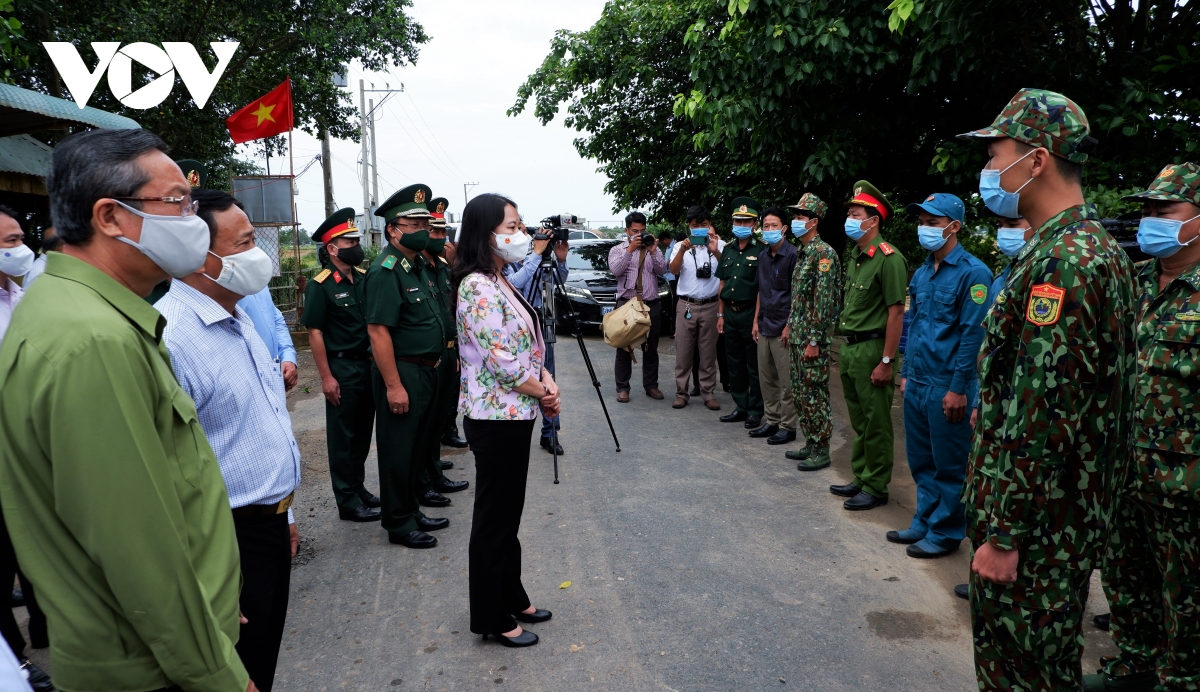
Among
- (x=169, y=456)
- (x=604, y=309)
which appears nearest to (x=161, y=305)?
(x=169, y=456)

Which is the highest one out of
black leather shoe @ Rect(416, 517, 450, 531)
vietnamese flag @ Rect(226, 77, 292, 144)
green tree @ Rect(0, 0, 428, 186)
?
green tree @ Rect(0, 0, 428, 186)

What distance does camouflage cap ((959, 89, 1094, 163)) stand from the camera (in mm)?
2191

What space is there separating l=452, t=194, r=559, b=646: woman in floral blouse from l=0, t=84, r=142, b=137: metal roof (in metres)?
5.22

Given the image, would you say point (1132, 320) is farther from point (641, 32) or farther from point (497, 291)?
point (641, 32)

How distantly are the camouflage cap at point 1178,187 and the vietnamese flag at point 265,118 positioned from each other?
10.8 metres

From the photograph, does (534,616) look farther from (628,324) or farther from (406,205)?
(628,324)

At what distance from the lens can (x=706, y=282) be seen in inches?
325

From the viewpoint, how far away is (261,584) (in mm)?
2262

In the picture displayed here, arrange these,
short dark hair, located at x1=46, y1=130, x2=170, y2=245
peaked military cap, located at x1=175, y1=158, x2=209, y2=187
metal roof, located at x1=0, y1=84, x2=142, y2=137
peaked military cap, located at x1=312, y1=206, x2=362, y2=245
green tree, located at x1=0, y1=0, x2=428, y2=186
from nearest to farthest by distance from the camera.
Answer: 1. short dark hair, located at x1=46, y1=130, x2=170, y2=245
2. peaked military cap, located at x1=175, y1=158, x2=209, y2=187
3. peaked military cap, located at x1=312, y1=206, x2=362, y2=245
4. metal roof, located at x1=0, y1=84, x2=142, y2=137
5. green tree, located at x1=0, y1=0, x2=428, y2=186

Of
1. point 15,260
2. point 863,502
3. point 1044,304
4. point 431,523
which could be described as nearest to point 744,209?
point 863,502

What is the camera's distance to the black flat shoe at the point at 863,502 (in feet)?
16.6

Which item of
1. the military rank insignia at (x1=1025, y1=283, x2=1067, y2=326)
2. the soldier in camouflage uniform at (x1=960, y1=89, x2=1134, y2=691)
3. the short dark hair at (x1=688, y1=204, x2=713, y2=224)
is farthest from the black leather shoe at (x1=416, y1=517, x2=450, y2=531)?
the short dark hair at (x1=688, y1=204, x2=713, y2=224)

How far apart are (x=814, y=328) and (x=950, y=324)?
5.51ft

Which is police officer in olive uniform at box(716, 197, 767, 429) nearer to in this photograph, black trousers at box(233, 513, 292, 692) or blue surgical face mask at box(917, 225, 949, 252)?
blue surgical face mask at box(917, 225, 949, 252)
